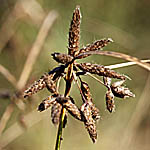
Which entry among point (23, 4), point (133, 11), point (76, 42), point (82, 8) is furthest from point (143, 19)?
point (76, 42)

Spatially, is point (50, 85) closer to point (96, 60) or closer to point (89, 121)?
point (89, 121)

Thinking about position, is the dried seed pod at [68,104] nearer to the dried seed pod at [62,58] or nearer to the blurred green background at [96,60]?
the dried seed pod at [62,58]

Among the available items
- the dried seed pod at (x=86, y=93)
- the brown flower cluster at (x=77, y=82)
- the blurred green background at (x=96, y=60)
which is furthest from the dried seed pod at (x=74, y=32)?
the blurred green background at (x=96, y=60)

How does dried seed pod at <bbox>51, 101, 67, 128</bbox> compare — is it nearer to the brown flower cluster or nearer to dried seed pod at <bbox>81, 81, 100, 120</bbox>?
the brown flower cluster

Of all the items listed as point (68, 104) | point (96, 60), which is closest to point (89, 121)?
point (68, 104)

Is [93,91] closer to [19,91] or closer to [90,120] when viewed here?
[19,91]

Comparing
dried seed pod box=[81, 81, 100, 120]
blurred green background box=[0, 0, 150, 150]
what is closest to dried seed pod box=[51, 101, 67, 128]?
dried seed pod box=[81, 81, 100, 120]
